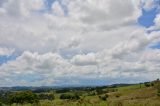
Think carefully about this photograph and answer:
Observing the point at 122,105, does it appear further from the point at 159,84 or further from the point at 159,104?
the point at 159,84

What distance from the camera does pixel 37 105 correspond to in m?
26.0

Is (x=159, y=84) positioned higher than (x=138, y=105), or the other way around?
(x=159, y=84)

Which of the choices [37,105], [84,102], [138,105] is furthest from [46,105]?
[138,105]

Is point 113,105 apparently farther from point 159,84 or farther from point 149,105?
point 159,84

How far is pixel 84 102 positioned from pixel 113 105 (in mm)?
2726

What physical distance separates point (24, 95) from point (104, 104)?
6420 cm

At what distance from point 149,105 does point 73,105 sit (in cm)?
577

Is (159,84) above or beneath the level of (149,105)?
above

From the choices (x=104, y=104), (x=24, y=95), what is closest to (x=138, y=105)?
(x=104, y=104)

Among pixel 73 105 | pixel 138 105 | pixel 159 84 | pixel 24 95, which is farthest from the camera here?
pixel 159 84

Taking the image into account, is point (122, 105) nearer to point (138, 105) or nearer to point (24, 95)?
point (138, 105)

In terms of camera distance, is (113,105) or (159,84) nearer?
(113,105)

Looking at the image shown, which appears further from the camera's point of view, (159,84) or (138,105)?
(159,84)

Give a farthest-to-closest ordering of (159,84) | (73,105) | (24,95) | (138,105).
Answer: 1. (159,84)
2. (24,95)
3. (73,105)
4. (138,105)
